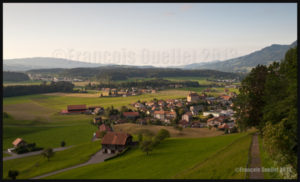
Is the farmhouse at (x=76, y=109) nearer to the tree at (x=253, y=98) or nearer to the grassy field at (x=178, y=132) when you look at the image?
the grassy field at (x=178, y=132)

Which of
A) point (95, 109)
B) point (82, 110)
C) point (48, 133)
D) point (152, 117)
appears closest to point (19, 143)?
point (48, 133)

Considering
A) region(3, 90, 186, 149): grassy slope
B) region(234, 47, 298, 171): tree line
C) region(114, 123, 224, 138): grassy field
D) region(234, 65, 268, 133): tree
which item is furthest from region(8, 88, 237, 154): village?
region(234, 47, 298, 171): tree line

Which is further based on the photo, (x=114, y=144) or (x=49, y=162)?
(x=114, y=144)

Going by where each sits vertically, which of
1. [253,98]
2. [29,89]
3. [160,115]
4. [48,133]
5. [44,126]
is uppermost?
[253,98]

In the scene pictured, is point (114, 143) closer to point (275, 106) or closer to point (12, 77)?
point (275, 106)

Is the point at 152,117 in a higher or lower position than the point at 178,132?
lower

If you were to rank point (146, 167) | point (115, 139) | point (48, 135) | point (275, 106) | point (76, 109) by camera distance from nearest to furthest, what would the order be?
1. point (275, 106)
2. point (146, 167)
3. point (115, 139)
4. point (48, 135)
5. point (76, 109)

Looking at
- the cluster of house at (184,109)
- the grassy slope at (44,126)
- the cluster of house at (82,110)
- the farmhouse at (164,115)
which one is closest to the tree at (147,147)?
the grassy slope at (44,126)
